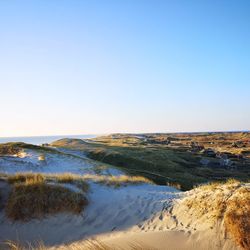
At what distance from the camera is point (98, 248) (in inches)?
262

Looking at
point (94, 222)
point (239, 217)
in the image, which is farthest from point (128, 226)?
point (239, 217)

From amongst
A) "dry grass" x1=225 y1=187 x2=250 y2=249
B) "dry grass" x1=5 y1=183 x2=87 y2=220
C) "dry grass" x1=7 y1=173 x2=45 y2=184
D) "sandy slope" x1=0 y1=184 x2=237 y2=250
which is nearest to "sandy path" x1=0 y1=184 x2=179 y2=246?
"sandy slope" x1=0 y1=184 x2=237 y2=250

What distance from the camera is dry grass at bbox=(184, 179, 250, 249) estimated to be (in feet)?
27.0

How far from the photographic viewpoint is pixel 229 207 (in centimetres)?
929

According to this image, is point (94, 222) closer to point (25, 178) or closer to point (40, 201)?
point (40, 201)

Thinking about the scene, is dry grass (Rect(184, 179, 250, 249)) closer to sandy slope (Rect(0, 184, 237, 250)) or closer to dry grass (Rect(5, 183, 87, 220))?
sandy slope (Rect(0, 184, 237, 250))

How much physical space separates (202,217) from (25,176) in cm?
812

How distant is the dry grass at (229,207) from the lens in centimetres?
823

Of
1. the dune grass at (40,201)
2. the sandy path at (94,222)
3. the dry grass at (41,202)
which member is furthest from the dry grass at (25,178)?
the sandy path at (94,222)

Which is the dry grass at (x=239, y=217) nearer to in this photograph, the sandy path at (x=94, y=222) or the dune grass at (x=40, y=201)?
the sandy path at (x=94, y=222)

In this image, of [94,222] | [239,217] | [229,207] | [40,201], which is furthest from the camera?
[40,201]

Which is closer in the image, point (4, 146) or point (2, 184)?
point (2, 184)

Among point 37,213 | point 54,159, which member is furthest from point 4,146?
point 37,213

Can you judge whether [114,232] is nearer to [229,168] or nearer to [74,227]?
[74,227]
